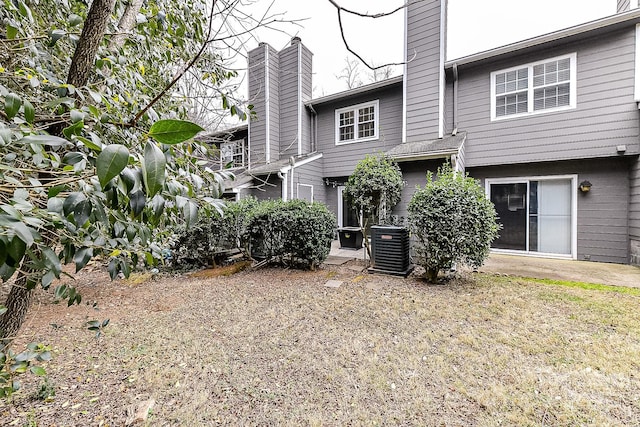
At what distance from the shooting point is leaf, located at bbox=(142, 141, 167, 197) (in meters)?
0.62

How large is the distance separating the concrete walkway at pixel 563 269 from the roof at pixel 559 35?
5.20 meters

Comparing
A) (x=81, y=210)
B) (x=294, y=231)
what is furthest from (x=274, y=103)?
(x=81, y=210)

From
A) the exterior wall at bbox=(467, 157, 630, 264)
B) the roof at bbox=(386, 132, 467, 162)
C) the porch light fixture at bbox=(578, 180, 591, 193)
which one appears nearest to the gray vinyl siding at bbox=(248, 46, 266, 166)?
the roof at bbox=(386, 132, 467, 162)

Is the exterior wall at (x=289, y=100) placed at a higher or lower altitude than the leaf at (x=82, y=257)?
higher

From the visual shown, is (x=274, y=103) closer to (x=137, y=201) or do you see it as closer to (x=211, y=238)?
(x=211, y=238)

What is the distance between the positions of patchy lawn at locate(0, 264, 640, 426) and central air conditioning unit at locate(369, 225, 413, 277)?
1.13 metres

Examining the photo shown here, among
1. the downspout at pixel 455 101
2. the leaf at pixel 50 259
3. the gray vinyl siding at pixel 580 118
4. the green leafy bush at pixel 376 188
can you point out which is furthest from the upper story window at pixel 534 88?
the leaf at pixel 50 259

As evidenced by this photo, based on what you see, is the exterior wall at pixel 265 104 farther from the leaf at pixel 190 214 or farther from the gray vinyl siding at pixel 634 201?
the gray vinyl siding at pixel 634 201

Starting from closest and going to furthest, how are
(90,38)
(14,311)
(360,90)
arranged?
(90,38), (14,311), (360,90)

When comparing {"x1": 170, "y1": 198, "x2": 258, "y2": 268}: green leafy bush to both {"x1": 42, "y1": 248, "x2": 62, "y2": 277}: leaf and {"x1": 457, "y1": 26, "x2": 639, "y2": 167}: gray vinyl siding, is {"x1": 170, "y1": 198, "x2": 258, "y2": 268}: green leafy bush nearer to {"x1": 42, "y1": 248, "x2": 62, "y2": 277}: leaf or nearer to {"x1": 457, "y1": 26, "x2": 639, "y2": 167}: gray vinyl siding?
{"x1": 42, "y1": 248, "x2": 62, "y2": 277}: leaf

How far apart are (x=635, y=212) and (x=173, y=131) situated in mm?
8851

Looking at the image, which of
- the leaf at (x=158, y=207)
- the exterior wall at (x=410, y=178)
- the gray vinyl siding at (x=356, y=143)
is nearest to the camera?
the leaf at (x=158, y=207)

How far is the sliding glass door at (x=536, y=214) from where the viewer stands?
679cm

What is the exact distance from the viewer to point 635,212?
5.88 metres
